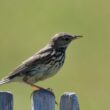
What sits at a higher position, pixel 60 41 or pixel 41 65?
pixel 60 41

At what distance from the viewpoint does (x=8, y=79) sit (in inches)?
365

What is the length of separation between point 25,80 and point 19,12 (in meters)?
9.68

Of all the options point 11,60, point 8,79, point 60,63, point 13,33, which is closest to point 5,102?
point 8,79

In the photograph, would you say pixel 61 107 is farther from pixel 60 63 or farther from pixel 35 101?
pixel 60 63

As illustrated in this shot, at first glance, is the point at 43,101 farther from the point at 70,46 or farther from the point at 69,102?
the point at 70,46

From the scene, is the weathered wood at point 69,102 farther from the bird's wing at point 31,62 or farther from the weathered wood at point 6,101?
the bird's wing at point 31,62

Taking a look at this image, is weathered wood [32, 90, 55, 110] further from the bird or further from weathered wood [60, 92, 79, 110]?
the bird

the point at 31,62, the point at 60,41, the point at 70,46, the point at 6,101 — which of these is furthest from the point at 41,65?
the point at 70,46

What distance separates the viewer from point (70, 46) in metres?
16.7

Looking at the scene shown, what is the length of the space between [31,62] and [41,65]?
27cm

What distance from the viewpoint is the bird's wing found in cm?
931

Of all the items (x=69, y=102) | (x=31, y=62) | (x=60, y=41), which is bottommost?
(x=69, y=102)

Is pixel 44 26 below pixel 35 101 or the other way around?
the other way around

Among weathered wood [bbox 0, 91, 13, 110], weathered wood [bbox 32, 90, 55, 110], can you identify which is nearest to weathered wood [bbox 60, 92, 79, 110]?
weathered wood [bbox 32, 90, 55, 110]
